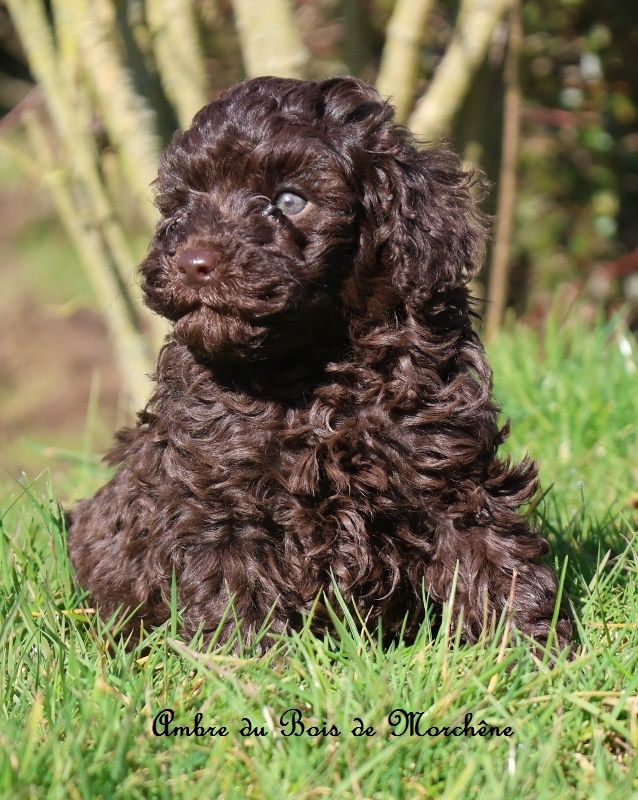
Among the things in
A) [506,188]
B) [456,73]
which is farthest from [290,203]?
[506,188]

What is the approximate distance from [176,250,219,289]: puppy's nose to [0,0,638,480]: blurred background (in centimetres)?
120

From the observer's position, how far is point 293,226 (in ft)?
8.84

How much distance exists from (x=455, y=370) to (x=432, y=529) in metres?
0.43

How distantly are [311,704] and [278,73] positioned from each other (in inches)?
144

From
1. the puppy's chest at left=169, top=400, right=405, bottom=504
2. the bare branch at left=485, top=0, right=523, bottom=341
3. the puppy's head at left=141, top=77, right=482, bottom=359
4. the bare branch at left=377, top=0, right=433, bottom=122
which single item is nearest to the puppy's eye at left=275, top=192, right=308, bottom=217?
the puppy's head at left=141, top=77, right=482, bottom=359

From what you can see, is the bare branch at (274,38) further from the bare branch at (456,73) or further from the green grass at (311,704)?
the green grass at (311,704)

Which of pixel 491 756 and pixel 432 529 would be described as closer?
pixel 491 756

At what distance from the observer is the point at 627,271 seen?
8.41 meters

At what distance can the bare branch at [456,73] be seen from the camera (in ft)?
18.4

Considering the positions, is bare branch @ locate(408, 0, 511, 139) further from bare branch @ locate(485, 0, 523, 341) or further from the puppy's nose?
the puppy's nose

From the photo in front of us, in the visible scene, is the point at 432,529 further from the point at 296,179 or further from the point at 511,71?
the point at 511,71

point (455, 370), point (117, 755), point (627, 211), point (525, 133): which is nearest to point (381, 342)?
point (455, 370)

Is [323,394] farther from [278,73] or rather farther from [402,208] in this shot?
[278,73]

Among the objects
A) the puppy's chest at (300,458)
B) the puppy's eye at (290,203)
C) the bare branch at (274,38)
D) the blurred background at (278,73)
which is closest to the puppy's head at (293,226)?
the puppy's eye at (290,203)
